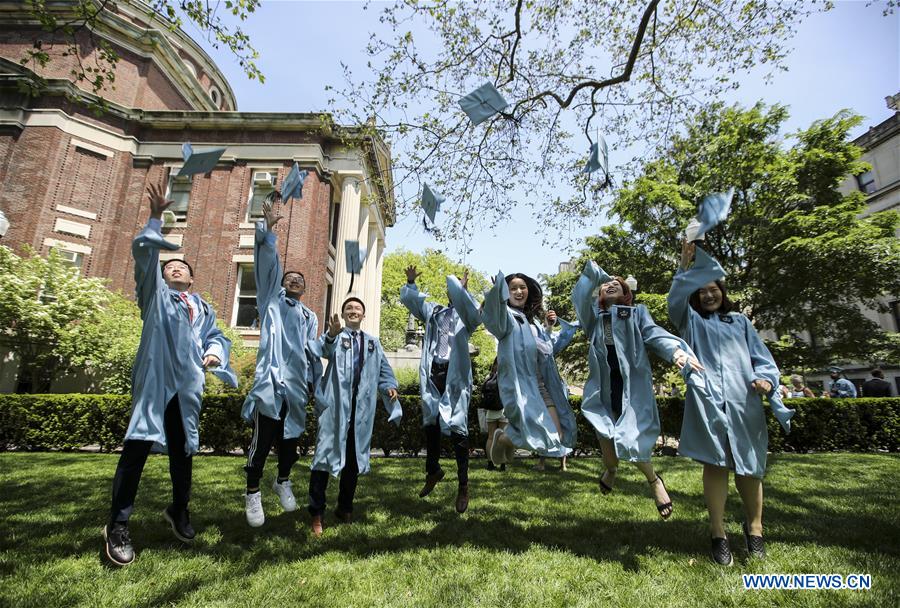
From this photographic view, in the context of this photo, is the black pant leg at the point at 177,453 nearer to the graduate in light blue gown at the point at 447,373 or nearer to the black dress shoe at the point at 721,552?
the graduate in light blue gown at the point at 447,373

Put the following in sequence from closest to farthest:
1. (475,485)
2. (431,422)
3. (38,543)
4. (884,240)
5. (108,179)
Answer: (38,543) → (431,422) → (475,485) → (884,240) → (108,179)

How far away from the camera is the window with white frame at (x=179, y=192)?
20.1 meters

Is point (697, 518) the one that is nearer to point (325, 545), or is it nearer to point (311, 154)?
point (325, 545)

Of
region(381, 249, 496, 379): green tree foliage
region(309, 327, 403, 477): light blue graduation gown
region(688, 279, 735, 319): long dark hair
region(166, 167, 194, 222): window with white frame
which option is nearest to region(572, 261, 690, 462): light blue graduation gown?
Answer: region(688, 279, 735, 319): long dark hair

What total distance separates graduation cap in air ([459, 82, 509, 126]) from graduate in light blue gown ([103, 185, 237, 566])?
349 centimetres

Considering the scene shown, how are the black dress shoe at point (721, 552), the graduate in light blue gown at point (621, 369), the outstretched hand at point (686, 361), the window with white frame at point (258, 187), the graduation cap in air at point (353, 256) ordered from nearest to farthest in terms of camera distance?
the black dress shoe at point (721, 552), the outstretched hand at point (686, 361), the graduate in light blue gown at point (621, 369), the graduation cap in air at point (353, 256), the window with white frame at point (258, 187)

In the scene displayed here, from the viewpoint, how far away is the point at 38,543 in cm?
339

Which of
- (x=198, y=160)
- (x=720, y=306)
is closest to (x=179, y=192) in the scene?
(x=198, y=160)

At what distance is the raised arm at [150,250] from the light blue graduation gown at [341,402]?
4.63 ft

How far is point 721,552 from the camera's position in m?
3.13

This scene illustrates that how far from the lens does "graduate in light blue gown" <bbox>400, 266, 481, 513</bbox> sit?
4.12 m

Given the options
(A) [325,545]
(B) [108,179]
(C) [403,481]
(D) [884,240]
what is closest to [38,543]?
(A) [325,545]

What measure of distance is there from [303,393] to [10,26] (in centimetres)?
2687

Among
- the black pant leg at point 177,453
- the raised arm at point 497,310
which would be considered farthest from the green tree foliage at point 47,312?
the raised arm at point 497,310
